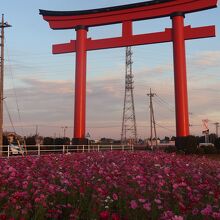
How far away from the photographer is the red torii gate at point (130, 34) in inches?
995

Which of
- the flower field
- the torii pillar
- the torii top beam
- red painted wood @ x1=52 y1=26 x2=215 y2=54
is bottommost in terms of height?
the flower field

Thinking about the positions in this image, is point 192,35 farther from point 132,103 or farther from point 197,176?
point 132,103

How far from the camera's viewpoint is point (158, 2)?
1032 inches

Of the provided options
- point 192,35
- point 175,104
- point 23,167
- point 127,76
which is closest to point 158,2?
point 192,35

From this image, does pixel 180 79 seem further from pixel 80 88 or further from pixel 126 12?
pixel 80 88

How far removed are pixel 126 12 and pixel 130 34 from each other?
1.59m

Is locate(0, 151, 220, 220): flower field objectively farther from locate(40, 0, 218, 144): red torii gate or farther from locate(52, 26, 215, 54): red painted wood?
locate(52, 26, 215, 54): red painted wood

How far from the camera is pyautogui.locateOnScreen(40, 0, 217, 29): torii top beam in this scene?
1021 inches

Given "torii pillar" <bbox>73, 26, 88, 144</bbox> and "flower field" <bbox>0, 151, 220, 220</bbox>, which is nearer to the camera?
"flower field" <bbox>0, 151, 220, 220</bbox>

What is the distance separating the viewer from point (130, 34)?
26.5 metres

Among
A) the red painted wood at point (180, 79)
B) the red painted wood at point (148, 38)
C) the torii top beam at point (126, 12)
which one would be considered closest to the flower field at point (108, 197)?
the red painted wood at point (180, 79)

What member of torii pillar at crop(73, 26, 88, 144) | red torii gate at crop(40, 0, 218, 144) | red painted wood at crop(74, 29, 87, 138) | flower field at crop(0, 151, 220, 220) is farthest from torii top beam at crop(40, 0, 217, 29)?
flower field at crop(0, 151, 220, 220)

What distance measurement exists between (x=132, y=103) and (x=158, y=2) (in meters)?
26.4

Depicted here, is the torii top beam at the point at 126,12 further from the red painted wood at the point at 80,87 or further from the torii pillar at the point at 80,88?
the red painted wood at the point at 80,87
